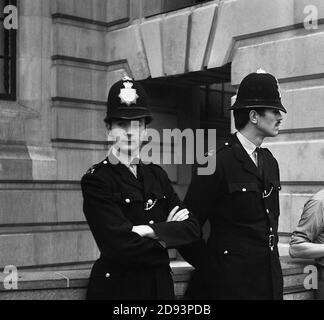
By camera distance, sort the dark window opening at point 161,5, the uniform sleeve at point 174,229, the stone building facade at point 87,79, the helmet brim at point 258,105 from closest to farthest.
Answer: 1. the uniform sleeve at point 174,229
2. the helmet brim at point 258,105
3. the stone building facade at point 87,79
4. the dark window opening at point 161,5

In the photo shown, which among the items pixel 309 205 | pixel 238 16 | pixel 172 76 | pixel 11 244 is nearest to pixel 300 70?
pixel 238 16

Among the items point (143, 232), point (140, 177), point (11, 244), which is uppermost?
point (140, 177)

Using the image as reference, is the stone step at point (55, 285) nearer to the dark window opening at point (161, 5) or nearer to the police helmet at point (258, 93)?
the police helmet at point (258, 93)

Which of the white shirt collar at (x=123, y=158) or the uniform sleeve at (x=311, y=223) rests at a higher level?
the white shirt collar at (x=123, y=158)

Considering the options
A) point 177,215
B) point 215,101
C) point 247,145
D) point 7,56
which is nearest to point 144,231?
point 177,215

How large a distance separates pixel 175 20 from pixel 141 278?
7424 mm

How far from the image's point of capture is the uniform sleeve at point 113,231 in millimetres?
3812

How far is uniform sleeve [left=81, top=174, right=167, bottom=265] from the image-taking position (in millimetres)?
3812

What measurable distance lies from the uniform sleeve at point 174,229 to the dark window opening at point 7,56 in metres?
7.21

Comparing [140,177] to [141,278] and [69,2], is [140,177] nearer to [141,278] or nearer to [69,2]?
[141,278]

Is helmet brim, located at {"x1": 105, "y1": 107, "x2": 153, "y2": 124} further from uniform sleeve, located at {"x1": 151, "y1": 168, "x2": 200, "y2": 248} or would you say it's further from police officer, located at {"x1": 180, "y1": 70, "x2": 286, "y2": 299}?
police officer, located at {"x1": 180, "y1": 70, "x2": 286, "y2": 299}

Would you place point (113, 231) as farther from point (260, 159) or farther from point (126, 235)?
point (260, 159)

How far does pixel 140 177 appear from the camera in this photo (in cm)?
413

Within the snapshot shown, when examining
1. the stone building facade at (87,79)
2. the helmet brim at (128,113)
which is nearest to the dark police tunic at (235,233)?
the helmet brim at (128,113)
